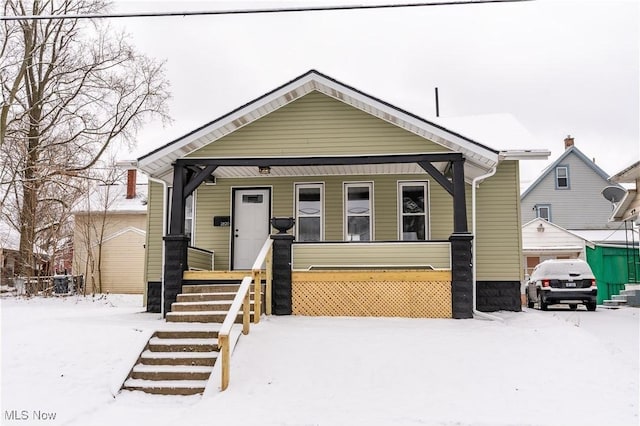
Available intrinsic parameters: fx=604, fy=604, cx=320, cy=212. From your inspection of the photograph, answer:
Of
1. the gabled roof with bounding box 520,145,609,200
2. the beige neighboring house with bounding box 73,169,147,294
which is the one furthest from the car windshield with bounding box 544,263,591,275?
the beige neighboring house with bounding box 73,169,147,294

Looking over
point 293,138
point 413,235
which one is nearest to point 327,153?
point 293,138

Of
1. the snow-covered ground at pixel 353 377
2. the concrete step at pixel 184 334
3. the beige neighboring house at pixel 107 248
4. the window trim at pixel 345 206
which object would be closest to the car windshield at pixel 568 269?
the snow-covered ground at pixel 353 377

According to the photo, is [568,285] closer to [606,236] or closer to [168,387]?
[168,387]

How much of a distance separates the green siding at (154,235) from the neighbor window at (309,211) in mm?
3541

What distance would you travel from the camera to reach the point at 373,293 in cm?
1253

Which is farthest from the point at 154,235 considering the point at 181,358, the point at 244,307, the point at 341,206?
the point at 181,358

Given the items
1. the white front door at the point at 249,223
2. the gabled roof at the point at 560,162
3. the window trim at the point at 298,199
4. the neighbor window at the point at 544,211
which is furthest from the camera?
the gabled roof at the point at 560,162

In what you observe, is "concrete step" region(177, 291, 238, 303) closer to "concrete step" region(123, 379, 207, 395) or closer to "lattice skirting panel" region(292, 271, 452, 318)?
"lattice skirting panel" region(292, 271, 452, 318)

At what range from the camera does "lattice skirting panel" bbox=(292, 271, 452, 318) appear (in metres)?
12.4

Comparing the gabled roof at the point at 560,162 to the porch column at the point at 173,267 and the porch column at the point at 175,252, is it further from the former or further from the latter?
the porch column at the point at 173,267

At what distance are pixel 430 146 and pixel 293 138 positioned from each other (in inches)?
117

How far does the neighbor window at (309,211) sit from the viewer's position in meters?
15.3

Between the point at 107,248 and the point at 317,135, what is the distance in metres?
18.8

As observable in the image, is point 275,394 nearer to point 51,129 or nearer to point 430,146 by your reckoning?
point 430,146
